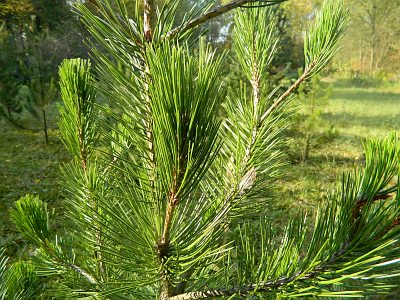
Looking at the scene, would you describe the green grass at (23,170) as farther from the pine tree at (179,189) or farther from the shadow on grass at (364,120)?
the shadow on grass at (364,120)

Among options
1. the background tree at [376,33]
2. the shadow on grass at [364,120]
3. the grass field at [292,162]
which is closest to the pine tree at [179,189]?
the grass field at [292,162]

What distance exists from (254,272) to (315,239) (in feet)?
0.51

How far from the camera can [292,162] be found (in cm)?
714

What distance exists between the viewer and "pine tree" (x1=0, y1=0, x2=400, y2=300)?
16.8 inches

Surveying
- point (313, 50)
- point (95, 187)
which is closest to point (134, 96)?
point (95, 187)

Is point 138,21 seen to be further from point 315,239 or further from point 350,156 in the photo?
point 350,156

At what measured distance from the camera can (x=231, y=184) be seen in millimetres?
861

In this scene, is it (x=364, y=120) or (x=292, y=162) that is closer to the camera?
(x=292, y=162)

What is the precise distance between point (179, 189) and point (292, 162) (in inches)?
280

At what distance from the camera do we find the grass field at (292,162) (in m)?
5.34

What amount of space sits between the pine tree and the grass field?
3.18 metres

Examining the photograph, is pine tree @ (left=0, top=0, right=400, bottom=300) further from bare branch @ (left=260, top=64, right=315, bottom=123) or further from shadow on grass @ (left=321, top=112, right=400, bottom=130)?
shadow on grass @ (left=321, top=112, right=400, bottom=130)

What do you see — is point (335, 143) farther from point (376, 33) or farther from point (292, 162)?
point (376, 33)

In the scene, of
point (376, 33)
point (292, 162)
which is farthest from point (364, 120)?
point (376, 33)
